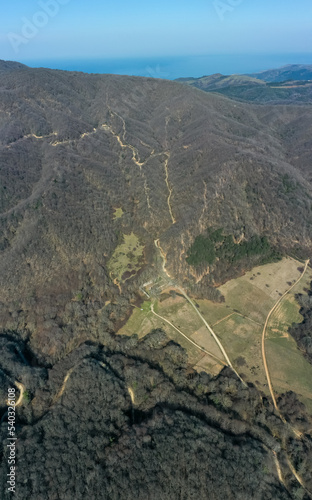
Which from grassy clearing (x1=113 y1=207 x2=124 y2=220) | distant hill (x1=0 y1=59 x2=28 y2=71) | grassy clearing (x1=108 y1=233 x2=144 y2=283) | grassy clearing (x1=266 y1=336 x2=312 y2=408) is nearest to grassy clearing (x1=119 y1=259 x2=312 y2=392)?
grassy clearing (x1=266 y1=336 x2=312 y2=408)

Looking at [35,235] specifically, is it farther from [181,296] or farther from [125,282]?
[181,296]

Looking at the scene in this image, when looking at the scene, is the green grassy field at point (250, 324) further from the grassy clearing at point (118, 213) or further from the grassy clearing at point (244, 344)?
the grassy clearing at point (118, 213)

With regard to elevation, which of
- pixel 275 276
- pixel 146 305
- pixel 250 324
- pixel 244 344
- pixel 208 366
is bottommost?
pixel 208 366

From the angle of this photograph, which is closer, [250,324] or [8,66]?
[250,324]

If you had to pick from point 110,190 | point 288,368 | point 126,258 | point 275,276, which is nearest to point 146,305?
point 126,258

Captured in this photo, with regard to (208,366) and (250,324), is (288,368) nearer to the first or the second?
(250,324)

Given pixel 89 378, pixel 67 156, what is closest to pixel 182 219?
pixel 67 156

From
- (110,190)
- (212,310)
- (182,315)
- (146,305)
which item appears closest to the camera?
(182,315)

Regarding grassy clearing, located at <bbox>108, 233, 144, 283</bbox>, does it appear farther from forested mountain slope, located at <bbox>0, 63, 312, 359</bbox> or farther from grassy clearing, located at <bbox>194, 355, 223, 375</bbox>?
grassy clearing, located at <bbox>194, 355, 223, 375</bbox>

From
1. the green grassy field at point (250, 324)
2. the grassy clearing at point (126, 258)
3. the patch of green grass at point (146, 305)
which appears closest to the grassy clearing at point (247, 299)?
the green grassy field at point (250, 324)
